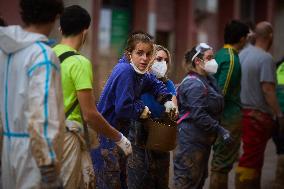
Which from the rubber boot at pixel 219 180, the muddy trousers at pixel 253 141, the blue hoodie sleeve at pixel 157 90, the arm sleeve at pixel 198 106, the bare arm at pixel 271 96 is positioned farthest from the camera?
the muddy trousers at pixel 253 141

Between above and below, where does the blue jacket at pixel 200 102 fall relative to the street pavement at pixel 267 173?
above

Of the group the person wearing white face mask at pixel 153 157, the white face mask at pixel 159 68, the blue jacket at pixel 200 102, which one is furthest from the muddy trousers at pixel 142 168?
the white face mask at pixel 159 68

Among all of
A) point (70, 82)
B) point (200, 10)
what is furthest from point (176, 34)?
point (70, 82)

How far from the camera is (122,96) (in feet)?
18.2

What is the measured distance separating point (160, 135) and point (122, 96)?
1.87ft

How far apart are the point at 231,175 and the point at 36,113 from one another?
6.39 metres

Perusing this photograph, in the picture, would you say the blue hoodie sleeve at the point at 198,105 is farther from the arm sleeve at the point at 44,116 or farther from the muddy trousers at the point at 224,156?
the arm sleeve at the point at 44,116

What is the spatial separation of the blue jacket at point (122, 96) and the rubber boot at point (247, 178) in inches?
105

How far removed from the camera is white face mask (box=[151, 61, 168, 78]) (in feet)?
21.1

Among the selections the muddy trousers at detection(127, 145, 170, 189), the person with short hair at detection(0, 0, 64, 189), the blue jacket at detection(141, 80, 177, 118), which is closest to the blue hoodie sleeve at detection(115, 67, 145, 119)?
the blue jacket at detection(141, 80, 177, 118)

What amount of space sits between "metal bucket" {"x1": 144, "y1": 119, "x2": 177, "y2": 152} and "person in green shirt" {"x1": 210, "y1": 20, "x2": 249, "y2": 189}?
1.71m

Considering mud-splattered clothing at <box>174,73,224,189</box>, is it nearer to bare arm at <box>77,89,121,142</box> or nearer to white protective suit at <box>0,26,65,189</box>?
bare arm at <box>77,89,121,142</box>

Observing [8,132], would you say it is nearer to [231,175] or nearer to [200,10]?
[231,175]

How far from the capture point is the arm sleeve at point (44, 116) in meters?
3.67
